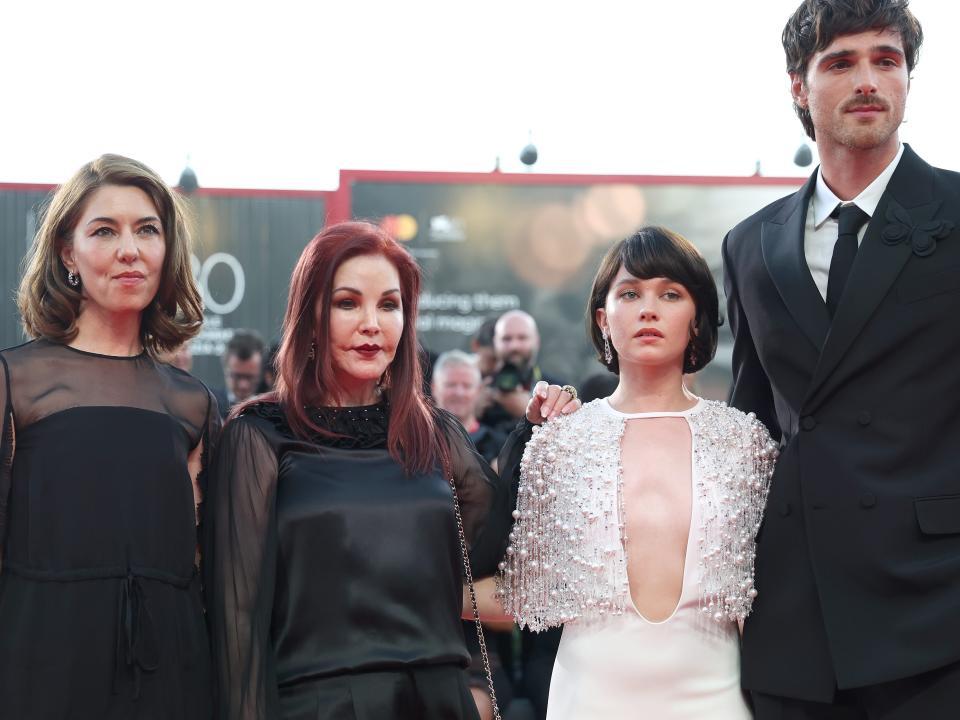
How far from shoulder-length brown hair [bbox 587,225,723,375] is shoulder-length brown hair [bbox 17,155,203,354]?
119 centimetres

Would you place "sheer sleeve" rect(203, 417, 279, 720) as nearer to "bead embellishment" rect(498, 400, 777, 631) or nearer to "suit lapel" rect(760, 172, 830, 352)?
"bead embellishment" rect(498, 400, 777, 631)

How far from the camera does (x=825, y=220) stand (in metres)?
3.26

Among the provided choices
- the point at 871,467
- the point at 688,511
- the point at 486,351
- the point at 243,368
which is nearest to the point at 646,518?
the point at 688,511

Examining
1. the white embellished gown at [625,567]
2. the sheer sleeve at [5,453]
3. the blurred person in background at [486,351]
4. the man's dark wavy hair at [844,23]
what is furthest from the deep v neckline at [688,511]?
the blurred person in background at [486,351]

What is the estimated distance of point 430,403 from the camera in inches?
136

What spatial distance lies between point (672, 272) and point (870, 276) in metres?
0.59

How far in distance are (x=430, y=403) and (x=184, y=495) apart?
0.73m

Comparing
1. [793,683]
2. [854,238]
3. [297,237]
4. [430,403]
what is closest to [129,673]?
[430,403]

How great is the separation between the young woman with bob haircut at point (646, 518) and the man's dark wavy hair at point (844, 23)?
620mm

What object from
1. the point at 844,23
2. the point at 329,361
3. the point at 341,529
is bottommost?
the point at 341,529

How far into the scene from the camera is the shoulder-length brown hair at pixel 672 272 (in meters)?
3.41

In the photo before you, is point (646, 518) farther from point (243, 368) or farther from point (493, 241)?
point (493, 241)

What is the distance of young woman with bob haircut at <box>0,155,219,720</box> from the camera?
9.56 feet

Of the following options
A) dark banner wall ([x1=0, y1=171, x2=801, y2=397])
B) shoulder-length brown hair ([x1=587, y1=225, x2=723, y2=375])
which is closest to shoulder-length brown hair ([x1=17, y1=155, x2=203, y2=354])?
shoulder-length brown hair ([x1=587, y1=225, x2=723, y2=375])
